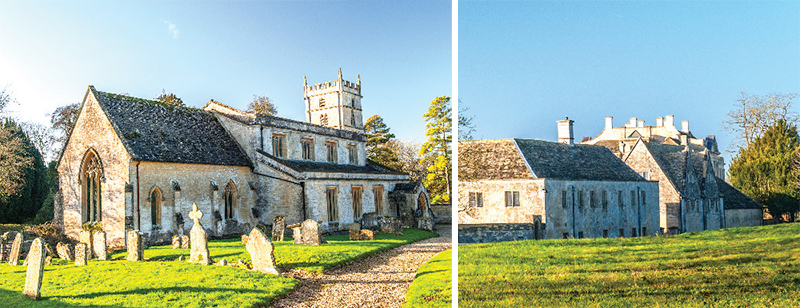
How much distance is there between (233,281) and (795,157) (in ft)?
36.6

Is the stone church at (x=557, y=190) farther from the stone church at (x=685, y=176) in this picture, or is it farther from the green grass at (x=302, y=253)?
the green grass at (x=302, y=253)

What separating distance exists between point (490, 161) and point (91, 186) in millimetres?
19457

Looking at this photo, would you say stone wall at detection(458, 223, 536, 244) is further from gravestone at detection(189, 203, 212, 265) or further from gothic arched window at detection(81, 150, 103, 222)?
gothic arched window at detection(81, 150, 103, 222)

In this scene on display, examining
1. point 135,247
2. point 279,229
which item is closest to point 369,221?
point 279,229

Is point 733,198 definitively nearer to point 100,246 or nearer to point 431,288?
point 431,288

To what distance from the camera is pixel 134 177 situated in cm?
2250

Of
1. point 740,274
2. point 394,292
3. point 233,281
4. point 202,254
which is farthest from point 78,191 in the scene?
point 740,274

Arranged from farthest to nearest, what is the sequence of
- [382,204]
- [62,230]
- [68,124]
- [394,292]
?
[68,124]
[382,204]
[62,230]
[394,292]

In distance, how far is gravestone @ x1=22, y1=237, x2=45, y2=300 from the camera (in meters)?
12.0

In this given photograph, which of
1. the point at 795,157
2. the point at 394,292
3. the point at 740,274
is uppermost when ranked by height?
the point at 795,157

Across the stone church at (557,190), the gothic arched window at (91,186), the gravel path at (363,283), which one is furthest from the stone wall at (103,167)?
the stone church at (557,190)

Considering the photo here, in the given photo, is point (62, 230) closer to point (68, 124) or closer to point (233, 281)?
point (233, 281)

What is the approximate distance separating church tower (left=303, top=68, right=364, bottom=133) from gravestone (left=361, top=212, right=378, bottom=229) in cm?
2906

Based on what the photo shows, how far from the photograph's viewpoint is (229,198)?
26828 millimetres
